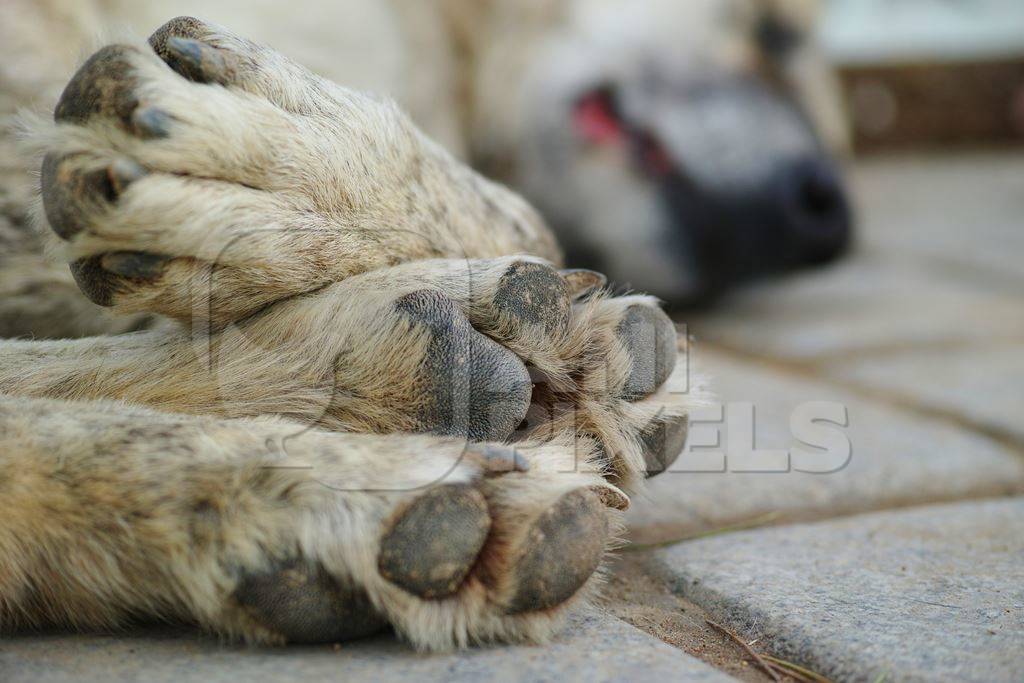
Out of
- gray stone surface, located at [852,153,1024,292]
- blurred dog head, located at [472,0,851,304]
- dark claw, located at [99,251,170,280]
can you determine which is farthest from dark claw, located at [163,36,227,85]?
gray stone surface, located at [852,153,1024,292]

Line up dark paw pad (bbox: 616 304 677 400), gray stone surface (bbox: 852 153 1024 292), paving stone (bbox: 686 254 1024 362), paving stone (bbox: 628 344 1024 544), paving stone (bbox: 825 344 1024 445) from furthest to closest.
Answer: gray stone surface (bbox: 852 153 1024 292) → paving stone (bbox: 686 254 1024 362) → paving stone (bbox: 825 344 1024 445) → paving stone (bbox: 628 344 1024 544) → dark paw pad (bbox: 616 304 677 400)

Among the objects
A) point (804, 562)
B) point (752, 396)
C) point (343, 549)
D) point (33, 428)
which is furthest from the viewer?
point (752, 396)

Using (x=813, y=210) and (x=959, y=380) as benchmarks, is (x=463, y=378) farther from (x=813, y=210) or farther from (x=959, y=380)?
(x=813, y=210)

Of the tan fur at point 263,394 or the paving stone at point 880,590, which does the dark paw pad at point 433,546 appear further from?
the paving stone at point 880,590

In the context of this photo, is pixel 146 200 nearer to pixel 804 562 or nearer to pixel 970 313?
pixel 804 562

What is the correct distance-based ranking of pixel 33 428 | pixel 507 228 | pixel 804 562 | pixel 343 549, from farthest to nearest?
pixel 507 228, pixel 804 562, pixel 33 428, pixel 343 549

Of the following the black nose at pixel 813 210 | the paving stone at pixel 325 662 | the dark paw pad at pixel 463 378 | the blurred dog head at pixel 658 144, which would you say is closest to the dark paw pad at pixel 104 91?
the dark paw pad at pixel 463 378

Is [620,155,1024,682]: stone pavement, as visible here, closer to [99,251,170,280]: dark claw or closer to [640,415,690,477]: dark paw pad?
[640,415,690,477]: dark paw pad

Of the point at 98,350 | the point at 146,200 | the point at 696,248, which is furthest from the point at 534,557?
the point at 696,248
